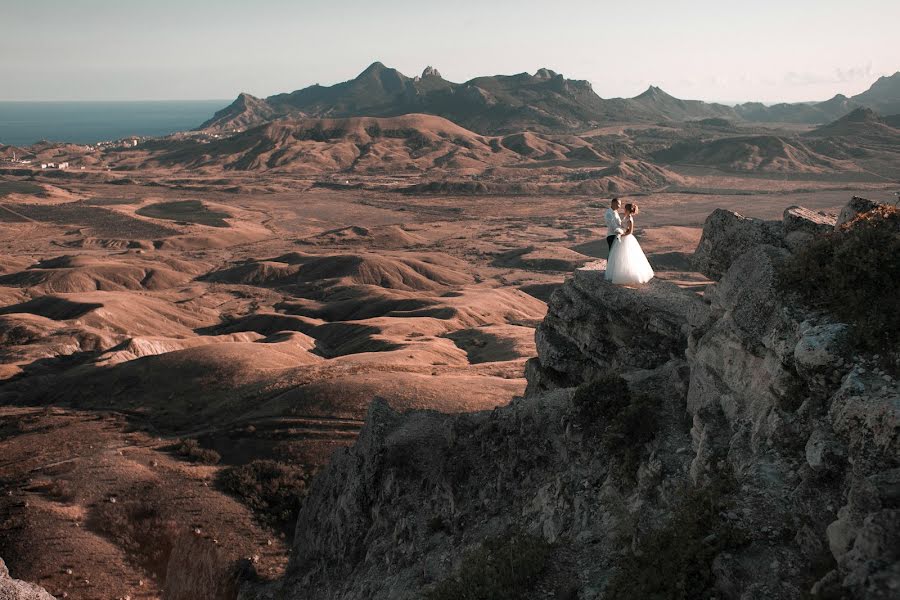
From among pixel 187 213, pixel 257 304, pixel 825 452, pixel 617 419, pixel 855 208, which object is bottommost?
pixel 257 304

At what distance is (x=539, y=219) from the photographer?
119m

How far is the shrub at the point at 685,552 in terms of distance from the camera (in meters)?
7.84

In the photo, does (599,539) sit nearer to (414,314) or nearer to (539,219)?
(414,314)

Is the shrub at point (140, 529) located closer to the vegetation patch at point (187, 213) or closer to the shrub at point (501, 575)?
the shrub at point (501, 575)

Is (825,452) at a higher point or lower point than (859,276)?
lower

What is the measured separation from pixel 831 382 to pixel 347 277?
67540mm

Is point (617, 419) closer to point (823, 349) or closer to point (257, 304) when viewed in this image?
point (823, 349)

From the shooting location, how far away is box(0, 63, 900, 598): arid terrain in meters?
22.2

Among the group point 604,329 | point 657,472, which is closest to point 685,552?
point 657,472

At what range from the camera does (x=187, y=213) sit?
11988 centimetres

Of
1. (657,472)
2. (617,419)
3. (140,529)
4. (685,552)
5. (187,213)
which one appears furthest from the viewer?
(187,213)

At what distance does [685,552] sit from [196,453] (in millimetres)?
22196

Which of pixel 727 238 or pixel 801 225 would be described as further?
pixel 727 238

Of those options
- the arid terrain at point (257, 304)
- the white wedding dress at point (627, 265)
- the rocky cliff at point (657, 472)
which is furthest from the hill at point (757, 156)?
the rocky cliff at point (657, 472)
